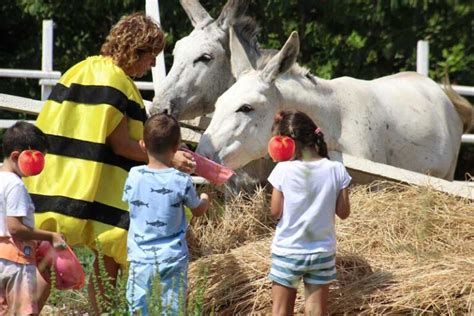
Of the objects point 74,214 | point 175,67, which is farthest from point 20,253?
point 175,67

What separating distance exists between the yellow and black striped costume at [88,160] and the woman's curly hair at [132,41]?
0.22 feet

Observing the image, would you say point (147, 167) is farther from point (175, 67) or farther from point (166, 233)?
point (175, 67)

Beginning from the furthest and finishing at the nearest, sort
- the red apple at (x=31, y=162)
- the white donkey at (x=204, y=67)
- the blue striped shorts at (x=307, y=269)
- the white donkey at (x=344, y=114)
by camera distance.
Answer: the white donkey at (x=204, y=67), the white donkey at (x=344, y=114), the blue striped shorts at (x=307, y=269), the red apple at (x=31, y=162)

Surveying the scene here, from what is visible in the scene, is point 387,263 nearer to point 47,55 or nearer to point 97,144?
point 97,144

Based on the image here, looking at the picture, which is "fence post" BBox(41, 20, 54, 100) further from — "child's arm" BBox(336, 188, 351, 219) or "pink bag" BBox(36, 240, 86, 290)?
"child's arm" BBox(336, 188, 351, 219)

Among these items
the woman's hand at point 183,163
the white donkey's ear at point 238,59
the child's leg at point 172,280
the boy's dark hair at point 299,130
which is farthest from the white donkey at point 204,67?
the child's leg at point 172,280

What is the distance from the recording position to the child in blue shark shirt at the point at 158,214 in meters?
6.16

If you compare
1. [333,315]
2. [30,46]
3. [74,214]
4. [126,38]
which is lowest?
[30,46]

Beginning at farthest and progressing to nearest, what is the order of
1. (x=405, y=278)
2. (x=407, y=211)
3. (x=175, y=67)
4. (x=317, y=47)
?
(x=317, y=47)
(x=175, y=67)
(x=407, y=211)
(x=405, y=278)

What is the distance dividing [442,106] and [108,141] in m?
4.01

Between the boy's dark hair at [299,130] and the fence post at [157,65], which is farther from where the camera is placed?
the fence post at [157,65]

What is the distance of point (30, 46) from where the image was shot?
56.3 feet

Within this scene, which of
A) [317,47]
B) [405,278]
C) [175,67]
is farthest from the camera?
[317,47]

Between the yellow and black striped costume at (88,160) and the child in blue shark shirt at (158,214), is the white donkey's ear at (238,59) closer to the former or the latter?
the yellow and black striped costume at (88,160)
